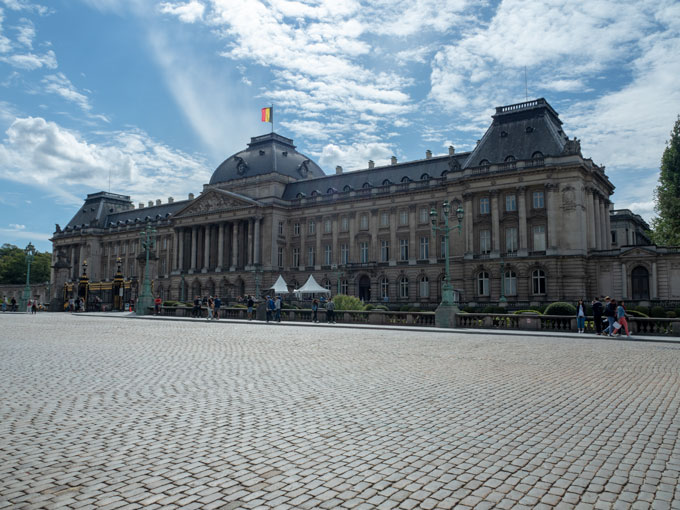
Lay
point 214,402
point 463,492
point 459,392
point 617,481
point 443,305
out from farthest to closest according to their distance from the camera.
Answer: point 443,305, point 459,392, point 214,402, point 617,481, point 463,492

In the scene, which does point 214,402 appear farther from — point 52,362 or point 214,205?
point 214,205

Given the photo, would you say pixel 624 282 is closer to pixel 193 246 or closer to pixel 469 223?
pixel 469 223

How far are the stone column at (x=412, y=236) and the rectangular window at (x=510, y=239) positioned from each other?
1194cm

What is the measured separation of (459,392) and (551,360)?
6581 mm

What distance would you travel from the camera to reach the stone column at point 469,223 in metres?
→ 57.4

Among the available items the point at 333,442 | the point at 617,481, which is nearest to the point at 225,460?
the point at 333,442

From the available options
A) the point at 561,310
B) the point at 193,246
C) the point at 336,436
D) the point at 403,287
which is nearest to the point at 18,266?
the point at 193,246

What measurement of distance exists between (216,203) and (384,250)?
2798 centimetres

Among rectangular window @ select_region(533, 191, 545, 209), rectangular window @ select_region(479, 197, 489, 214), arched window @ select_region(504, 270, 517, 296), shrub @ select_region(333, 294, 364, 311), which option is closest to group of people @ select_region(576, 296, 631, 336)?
shrub @ select_region(333, 294, 364, 311)

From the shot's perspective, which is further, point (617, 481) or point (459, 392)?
point (459, 392)

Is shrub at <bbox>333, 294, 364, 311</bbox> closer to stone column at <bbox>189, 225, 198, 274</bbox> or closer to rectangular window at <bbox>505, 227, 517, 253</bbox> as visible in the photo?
rectangular window at <bbox>505, 227, 517, 253</bbox>

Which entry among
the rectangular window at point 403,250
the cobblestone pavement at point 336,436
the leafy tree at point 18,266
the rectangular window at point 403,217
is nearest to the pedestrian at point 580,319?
the cobblestone pavement at point 336,436

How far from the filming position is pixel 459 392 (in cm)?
956

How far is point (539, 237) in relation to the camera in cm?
5391
